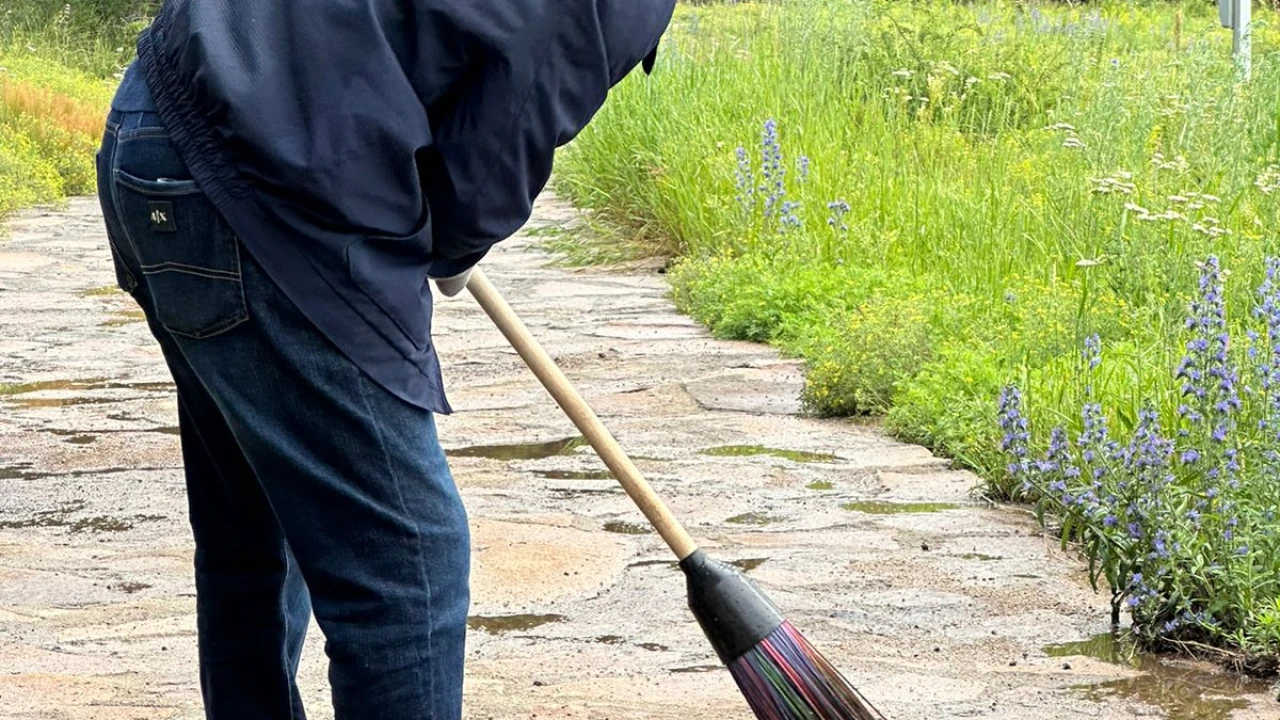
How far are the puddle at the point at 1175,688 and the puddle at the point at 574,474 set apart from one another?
1669 mm

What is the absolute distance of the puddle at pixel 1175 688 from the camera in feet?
9.79

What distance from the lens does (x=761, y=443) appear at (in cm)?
503

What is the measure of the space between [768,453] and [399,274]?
10.3 ft

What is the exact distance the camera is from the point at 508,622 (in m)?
3.52

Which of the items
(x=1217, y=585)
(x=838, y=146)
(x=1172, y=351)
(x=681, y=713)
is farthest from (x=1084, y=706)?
(x=838, y=146)

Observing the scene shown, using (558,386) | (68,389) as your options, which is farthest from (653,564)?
(68,389)

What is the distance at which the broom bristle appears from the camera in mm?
2482

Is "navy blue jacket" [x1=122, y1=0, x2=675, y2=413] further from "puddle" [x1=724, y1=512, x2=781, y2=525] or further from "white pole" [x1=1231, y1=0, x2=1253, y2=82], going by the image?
"white pole" [x1=1231, y1=0, x2=1253, y2=82]

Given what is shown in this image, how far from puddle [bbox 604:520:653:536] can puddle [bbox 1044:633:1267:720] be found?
115cm

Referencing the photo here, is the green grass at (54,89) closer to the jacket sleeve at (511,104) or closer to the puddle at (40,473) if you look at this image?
the puddle at (40,473)

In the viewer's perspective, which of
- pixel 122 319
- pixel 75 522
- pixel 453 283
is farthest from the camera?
pixel 122 319

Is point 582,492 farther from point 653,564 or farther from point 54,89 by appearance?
point 54,89

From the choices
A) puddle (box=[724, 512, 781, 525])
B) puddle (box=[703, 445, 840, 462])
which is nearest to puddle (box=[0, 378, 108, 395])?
puddle (box=[703, 445, 840, 462])

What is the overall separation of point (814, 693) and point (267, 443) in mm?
972
